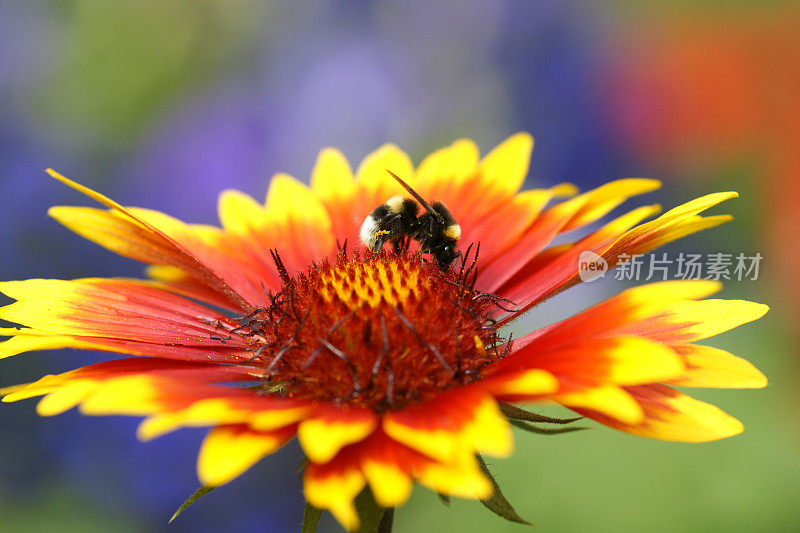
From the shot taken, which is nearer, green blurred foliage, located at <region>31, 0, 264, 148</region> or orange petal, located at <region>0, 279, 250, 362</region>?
orange petal, located at <region>0, 279, 250, 362</region>

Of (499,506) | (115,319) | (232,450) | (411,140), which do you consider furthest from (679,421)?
(411,140)

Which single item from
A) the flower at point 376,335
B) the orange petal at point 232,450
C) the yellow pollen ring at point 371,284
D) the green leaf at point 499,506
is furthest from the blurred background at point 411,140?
the orange petal at point 232,450

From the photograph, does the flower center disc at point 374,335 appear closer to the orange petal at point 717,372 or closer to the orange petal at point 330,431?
the orange petal at point 330,431

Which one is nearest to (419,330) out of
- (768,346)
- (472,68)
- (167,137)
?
(768,346)

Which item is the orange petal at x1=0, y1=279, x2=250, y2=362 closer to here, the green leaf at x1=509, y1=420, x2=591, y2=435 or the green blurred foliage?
the green leaf at x1=509, y1=420, x2=591, y2=435

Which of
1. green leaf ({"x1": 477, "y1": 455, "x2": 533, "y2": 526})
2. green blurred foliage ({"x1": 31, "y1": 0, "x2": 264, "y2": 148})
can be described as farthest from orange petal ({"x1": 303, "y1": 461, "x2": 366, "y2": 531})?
green blurred foliage ({"x1": 31, "y1": 0, "x2": 264, "y2": 148})

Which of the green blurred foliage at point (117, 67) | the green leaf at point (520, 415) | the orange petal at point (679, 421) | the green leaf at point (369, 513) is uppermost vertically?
the green blurred foliage at point (117, 67)
